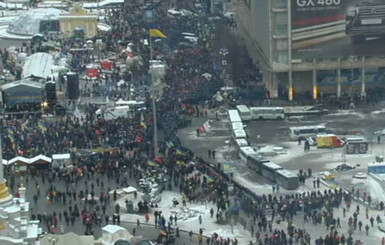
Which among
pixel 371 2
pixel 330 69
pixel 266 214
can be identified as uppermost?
pixel 371 2

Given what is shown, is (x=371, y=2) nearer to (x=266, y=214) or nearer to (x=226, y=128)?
(x=226, y=128)

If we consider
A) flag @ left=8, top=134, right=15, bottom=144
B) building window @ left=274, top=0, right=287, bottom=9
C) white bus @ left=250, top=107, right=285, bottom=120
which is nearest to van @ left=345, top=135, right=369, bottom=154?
white bus @ left=250, top=107, right=285, bottom=120

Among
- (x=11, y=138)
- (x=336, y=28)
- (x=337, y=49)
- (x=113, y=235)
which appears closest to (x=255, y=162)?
(x=11, y=138)

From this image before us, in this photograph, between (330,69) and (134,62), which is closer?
(330,69)

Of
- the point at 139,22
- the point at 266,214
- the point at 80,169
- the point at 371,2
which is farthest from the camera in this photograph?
the point at 139,22

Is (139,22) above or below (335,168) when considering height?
above

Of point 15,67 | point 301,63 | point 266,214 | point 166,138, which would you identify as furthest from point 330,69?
point 266,214
